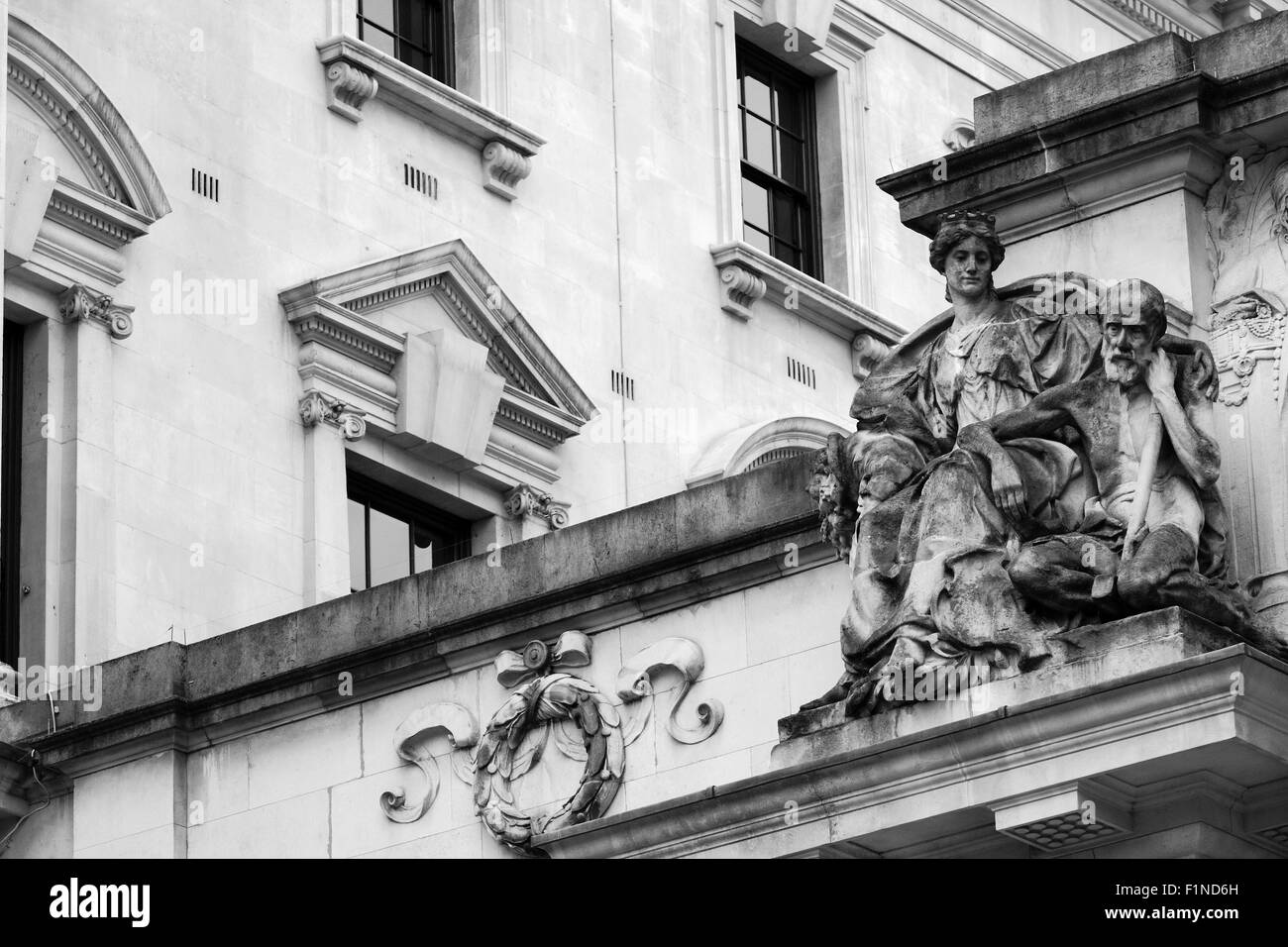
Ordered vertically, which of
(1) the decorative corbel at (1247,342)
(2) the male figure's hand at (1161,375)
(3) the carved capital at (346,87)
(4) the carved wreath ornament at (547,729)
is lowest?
(4) the carved wreath ornament at (547,729)

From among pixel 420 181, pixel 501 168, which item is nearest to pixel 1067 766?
pixel 420 181

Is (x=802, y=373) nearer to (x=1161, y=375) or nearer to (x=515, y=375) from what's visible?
(x=515, y=375)

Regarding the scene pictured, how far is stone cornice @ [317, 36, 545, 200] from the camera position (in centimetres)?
3259

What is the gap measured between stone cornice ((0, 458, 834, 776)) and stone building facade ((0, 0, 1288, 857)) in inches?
1.1

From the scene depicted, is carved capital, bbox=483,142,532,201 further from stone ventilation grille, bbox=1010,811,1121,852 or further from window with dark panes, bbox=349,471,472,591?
stone ventilation grille, bbox=1010,811,1121,852

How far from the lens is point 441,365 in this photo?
32.4 m

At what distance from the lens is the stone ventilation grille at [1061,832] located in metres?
20.1

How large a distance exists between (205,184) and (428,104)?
2.70 metres

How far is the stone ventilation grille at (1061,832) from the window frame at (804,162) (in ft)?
57.4

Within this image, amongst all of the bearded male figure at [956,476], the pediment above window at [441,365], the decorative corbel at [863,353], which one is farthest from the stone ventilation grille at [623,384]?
the bearded male figure at [956,476]

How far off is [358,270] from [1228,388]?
11987 mm

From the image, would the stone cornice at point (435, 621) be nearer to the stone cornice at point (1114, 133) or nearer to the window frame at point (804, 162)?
the stone cornice at point (1114, 133)

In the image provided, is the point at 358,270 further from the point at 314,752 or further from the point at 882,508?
the point at 882,508
